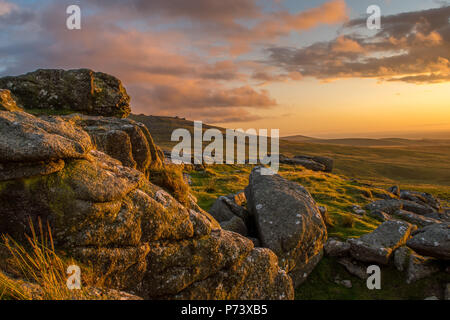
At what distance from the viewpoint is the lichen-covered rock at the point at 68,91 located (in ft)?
37.2

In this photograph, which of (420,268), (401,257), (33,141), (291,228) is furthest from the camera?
(401,257)

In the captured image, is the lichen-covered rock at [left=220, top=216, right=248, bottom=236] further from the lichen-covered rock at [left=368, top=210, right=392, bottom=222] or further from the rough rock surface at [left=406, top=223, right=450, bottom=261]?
the lichen-covered rock at [left=368, top=210, right=392, bottom=222]

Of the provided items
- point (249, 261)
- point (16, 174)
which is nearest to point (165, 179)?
point (249, 261)

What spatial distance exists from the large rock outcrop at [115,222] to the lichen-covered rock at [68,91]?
4.61 metres

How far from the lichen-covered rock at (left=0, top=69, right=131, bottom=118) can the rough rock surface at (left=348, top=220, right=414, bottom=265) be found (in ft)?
43.0

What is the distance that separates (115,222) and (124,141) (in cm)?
389

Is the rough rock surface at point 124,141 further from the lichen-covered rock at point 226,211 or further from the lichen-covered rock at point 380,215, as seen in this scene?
the lichen-covered rock at point 380,215

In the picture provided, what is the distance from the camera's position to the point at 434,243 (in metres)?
12.5

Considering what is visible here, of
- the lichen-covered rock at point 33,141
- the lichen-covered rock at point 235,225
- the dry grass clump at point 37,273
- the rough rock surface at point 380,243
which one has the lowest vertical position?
the rough rock surface at point 380,243

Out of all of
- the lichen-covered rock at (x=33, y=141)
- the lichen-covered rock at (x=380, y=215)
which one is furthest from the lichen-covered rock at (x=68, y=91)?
the lichen-covered rock at (x=380, y=215)

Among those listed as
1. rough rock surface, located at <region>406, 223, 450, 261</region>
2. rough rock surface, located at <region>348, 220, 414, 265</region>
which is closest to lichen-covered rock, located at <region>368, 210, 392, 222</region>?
rough rock surface, located at <region>348, 220, 414, 265</region>

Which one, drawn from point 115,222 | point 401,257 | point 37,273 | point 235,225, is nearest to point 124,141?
point 115,222

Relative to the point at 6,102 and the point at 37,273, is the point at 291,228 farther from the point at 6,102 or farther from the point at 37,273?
the point at 6,102
